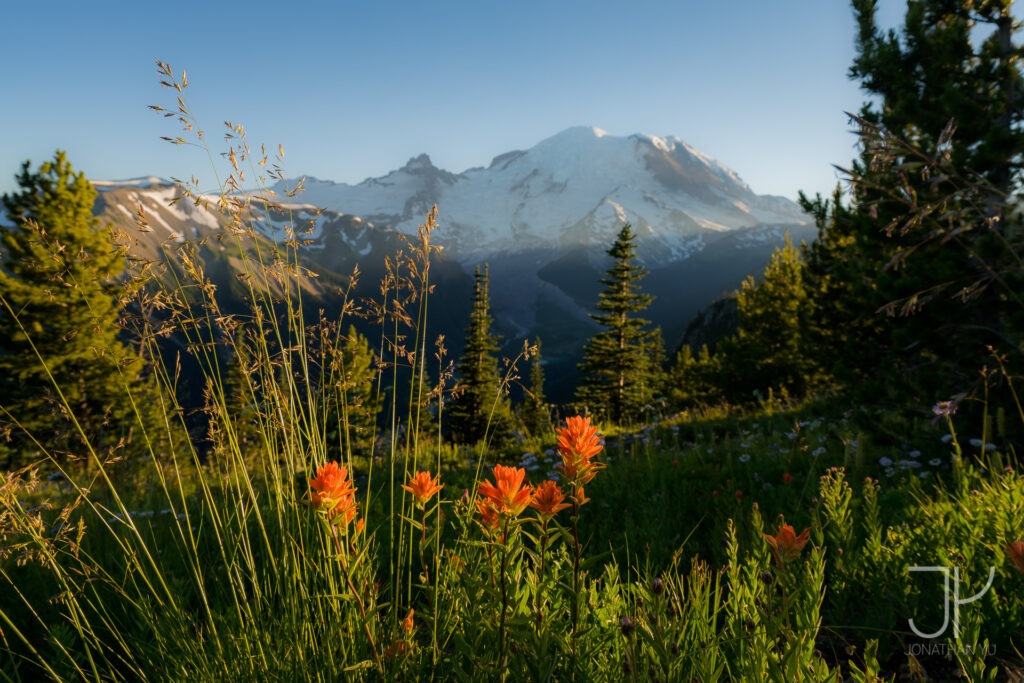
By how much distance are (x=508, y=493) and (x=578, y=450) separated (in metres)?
0.20

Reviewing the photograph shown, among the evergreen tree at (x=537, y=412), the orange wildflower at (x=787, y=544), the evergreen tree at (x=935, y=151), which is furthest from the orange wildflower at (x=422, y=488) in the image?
the evergreen tree at (x=935, y=151)

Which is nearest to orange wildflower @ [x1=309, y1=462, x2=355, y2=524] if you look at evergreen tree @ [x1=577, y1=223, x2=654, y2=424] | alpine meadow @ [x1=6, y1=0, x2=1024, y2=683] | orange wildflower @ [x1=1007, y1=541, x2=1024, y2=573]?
alpine meadow @ [x1=6, y1=0, x2=1024, y2=683]

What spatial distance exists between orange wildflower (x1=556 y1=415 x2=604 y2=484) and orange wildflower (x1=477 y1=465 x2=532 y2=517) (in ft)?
0.36

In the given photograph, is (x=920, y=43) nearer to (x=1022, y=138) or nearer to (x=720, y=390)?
(x=1022, y=138)

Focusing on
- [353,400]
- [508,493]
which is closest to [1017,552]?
[508,493]

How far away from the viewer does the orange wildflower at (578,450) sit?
3.59 ft

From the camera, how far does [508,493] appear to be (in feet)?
3.61

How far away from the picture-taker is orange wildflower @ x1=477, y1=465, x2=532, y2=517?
3.54 feet

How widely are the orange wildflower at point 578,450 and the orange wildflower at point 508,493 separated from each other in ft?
0.36

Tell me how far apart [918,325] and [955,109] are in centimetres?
321

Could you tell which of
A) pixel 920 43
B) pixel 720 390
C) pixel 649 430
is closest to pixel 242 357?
pixel 649 430

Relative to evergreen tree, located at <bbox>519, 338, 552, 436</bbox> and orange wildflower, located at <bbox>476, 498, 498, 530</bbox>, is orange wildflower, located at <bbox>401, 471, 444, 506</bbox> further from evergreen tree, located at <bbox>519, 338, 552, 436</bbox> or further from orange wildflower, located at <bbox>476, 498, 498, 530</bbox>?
evergreen tree, located at <bbox>519, 338, 552, 436</bbox>

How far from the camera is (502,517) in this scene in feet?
3.56

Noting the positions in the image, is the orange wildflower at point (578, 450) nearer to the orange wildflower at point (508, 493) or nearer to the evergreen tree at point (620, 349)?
the orange wildflower at point (508, 493)
